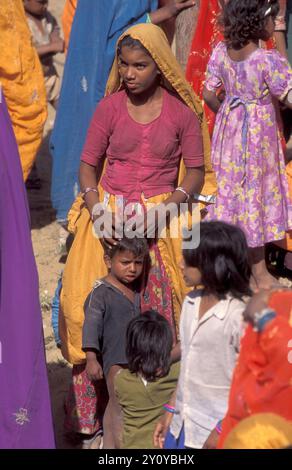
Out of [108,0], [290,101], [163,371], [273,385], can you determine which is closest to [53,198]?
[108,0]

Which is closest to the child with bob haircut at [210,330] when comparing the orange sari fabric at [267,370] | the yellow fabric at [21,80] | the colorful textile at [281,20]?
the orange sari fabric at [267,370]

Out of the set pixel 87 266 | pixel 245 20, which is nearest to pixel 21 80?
pixel 245 20

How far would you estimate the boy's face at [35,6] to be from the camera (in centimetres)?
826

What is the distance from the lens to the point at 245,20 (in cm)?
564

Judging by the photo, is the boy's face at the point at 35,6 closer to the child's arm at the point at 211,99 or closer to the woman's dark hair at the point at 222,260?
the child's arm at the point at 211,99

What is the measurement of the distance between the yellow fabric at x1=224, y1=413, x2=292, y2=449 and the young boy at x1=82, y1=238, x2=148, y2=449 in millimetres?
1229

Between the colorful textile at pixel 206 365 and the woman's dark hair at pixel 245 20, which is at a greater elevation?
the woman's dark hair at pixel 245 20

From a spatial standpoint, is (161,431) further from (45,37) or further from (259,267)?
Result: (45,37)

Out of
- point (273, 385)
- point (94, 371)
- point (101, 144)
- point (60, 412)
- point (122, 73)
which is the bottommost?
point (60, 412)

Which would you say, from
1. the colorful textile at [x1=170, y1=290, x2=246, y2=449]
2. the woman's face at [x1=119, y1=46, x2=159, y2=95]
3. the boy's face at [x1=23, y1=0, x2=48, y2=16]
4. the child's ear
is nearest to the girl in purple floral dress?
the woman's face at [x1=119, y1=46, x2=159, y2=95]

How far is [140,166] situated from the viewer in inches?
180

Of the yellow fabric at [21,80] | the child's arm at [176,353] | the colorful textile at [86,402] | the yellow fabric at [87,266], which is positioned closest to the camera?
the child's arm at [176,353]
